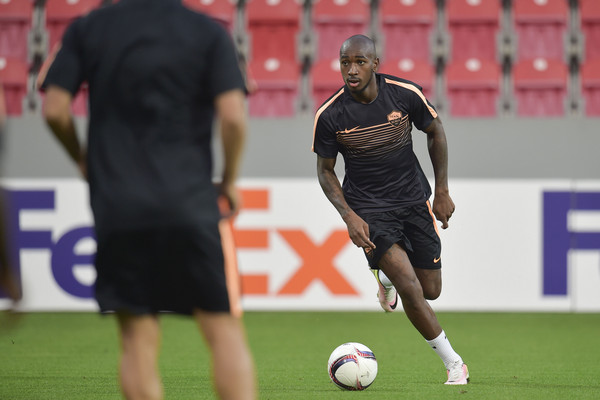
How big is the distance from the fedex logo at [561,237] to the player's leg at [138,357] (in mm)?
7574

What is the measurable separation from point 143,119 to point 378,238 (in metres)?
3.16

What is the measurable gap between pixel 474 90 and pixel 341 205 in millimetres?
6711

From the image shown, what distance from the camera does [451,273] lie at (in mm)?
10500

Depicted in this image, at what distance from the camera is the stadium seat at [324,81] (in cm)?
1230

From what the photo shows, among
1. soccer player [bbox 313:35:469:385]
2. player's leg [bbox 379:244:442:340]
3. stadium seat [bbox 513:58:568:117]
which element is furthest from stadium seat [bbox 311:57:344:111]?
player's leg [bbox 379:244:442:340]

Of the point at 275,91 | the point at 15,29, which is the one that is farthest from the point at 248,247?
the point at 15,29

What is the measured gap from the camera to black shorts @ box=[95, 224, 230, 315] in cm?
325

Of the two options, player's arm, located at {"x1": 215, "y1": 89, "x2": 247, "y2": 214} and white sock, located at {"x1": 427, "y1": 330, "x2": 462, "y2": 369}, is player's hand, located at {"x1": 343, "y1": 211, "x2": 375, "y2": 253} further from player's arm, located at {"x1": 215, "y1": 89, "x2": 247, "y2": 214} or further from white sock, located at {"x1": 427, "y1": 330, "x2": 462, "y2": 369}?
player's arm, located at {"x1": 215, "y1": 89, "x2": 247, "y2": 214}

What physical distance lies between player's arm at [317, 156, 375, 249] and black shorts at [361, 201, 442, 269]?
16 cm

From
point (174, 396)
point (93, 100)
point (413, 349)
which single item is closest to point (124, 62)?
point (93, 100)

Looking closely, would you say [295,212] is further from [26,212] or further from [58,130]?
[58,130]

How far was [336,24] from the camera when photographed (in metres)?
13.1

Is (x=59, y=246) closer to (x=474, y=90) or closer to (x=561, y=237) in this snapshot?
(x=561, y=237)

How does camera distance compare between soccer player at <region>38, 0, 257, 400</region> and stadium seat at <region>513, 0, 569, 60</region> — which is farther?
stadium seat at <region>513, 0, 569, 60</region>
